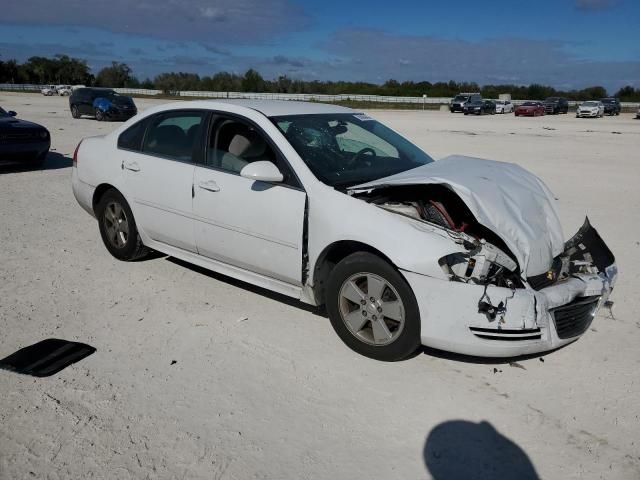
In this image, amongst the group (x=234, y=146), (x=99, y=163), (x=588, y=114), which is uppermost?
(x=588, y=114)

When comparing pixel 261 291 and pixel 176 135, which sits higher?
pixel 176 135

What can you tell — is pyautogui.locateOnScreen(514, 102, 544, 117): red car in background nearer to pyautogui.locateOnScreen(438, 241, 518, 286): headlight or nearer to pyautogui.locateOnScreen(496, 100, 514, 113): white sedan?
pyautogui.locateOnScreen(496, 100, 514, 113): white sedan

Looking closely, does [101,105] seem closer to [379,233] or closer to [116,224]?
[116,224]

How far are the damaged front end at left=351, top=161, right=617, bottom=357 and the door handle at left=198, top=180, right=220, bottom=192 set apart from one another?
1227mm

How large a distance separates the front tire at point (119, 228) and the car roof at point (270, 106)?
100 centimetres

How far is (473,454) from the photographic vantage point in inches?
114

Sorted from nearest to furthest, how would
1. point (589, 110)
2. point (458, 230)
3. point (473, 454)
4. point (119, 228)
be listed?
point (473, 454)
point (458, 230)
point (119, 228)
point (589, 110)

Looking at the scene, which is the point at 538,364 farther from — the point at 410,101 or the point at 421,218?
the point at 410,101

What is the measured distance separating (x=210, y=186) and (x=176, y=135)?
0.81 metres

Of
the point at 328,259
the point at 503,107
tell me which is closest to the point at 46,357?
the point at 328,259

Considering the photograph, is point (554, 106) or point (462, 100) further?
point (554, 106)

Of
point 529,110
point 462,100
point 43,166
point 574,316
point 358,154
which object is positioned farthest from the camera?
point 462,100

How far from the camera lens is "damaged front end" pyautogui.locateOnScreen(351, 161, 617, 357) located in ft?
11.2

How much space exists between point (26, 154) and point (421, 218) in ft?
32.0
